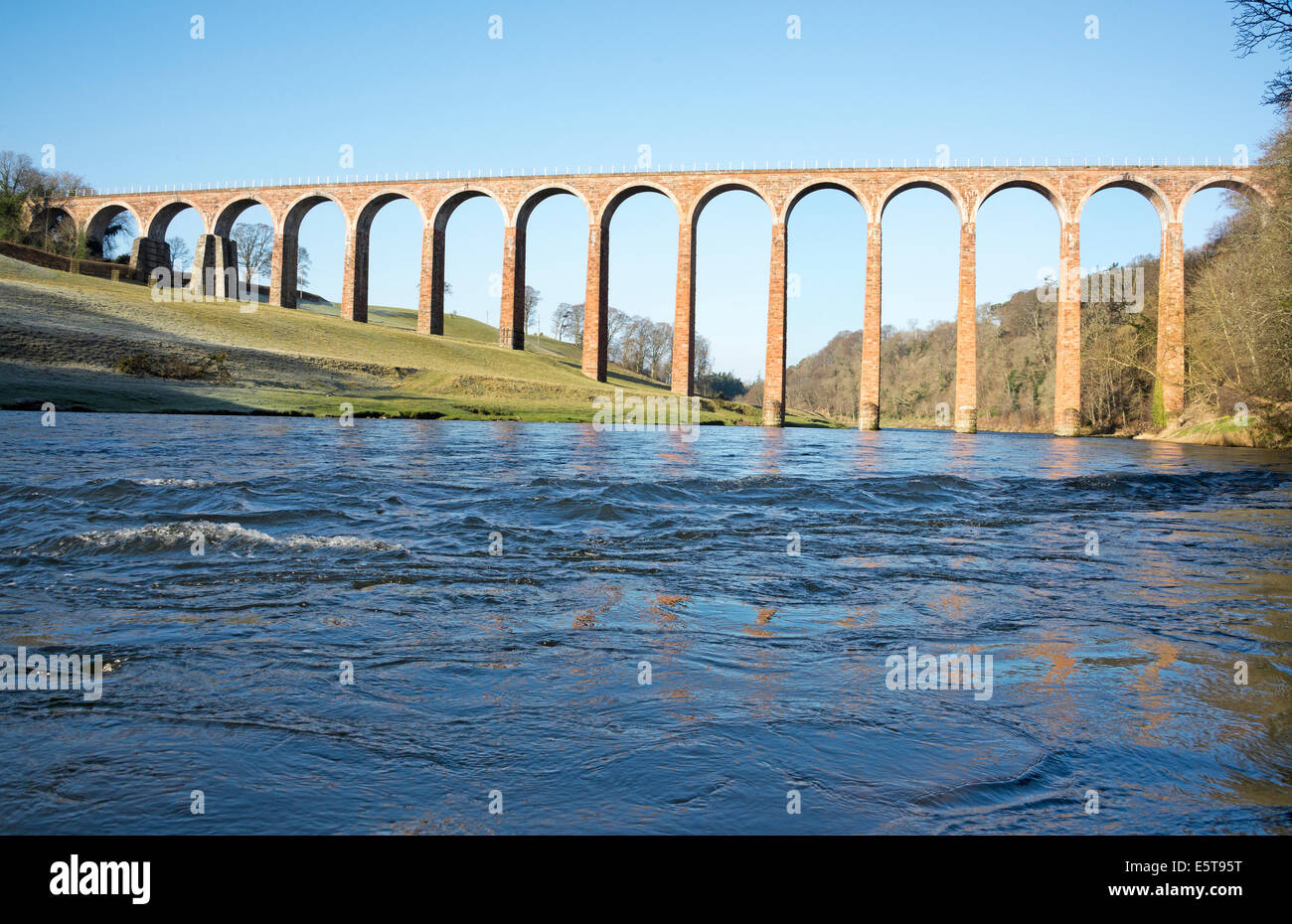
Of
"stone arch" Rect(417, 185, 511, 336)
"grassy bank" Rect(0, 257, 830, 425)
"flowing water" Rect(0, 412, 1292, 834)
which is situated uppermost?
"stone arch" Rect(417, 185, 511, 336)

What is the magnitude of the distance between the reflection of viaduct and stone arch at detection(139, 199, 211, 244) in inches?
4.0

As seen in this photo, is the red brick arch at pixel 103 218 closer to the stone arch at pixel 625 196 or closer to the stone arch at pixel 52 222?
the stone arch at pixel 52 222

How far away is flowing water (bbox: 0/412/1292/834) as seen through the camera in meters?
2.28

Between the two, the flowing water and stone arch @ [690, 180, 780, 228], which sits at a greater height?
stone arch @ [690, 180, 780, 228]

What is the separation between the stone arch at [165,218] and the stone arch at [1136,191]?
168 ft

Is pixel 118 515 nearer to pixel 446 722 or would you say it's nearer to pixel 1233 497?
pixel 446 722

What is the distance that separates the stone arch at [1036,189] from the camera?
4369 centimetres

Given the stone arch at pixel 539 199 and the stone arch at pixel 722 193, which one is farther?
the stone arch at pixel 539 199

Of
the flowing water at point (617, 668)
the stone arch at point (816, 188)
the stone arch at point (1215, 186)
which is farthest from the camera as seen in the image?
the stone arch at point (816, 188)

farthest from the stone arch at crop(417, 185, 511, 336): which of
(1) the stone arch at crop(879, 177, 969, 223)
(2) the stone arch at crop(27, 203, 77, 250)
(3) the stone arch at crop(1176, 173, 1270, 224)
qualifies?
(3) the stone arch at crop(1176, 173, 1270, 224)

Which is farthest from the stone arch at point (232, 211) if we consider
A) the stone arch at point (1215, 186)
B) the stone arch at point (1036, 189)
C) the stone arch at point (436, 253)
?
the stone arch at point (1215, 186)

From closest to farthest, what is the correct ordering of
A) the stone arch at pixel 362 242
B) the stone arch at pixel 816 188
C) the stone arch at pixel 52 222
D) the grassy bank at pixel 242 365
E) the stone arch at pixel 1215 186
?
the grassy bank at pixel 242 365 → the stone arch at pixel 1215 186 → the stone arch at pixel 816 188 → the stone arch at pixel 362 242 → the stone arch at pixel 52 222

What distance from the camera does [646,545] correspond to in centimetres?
695

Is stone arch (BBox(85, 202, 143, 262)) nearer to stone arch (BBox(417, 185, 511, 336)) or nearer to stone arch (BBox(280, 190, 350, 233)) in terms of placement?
stone arch (BBox(280, 190, 350, 233))
